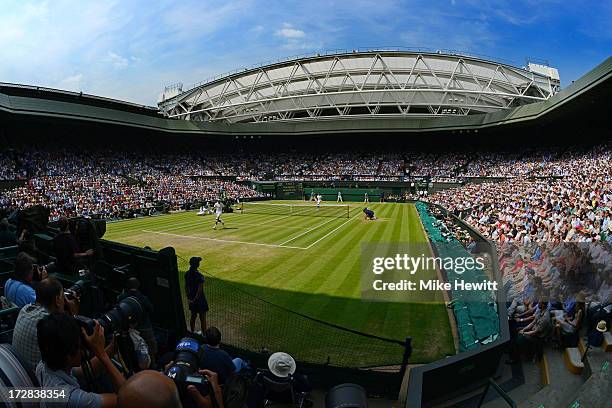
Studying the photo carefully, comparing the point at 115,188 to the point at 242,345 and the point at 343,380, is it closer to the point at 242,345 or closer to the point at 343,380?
the point at 242,345

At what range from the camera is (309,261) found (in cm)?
1611

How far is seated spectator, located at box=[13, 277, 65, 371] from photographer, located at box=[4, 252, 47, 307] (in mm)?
1388

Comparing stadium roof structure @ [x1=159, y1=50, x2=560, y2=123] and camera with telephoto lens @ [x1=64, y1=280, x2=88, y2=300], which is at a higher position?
stadium roof structure @ [x1=159, y1=50, x2=560, y2=123]

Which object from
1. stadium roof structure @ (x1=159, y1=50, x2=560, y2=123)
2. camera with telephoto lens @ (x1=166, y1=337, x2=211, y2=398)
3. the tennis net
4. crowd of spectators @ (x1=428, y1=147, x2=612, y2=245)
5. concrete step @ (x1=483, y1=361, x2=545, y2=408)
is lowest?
concrete step @ (x1=483, y1=361, x2=545, y2=408)

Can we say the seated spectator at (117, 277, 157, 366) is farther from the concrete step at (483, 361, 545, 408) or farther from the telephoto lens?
the concrete step at (483, 361, 545, 408)

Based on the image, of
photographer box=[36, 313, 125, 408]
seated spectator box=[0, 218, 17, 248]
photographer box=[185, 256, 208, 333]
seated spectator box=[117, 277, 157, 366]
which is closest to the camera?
photographer box=[36, 313, 125, 408]

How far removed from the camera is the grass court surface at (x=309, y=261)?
32.4 feet

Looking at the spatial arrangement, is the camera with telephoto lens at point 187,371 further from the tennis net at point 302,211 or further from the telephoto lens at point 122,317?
the tennis net at point 302,211

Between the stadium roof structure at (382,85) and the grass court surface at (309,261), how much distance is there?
104ft

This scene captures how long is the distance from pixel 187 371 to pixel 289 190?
2107 inches

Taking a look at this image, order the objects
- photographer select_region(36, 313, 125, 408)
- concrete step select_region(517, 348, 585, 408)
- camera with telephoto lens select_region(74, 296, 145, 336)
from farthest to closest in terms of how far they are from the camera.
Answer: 1. concrete step select_region(517, 348, 585, 408)
2. camera with telephoto lens select_region(74, 296, 145, 336)
3. photographer select_region(36, 313, 125, 408)

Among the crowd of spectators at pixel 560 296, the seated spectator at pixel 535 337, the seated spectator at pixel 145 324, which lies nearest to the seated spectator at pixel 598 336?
the crowd of spectators at pixel 560 296

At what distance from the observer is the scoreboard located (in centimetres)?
5600

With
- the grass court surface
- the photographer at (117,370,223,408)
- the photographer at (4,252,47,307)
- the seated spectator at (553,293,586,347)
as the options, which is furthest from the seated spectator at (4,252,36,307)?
the seated spectator at (553,293,586,347)
